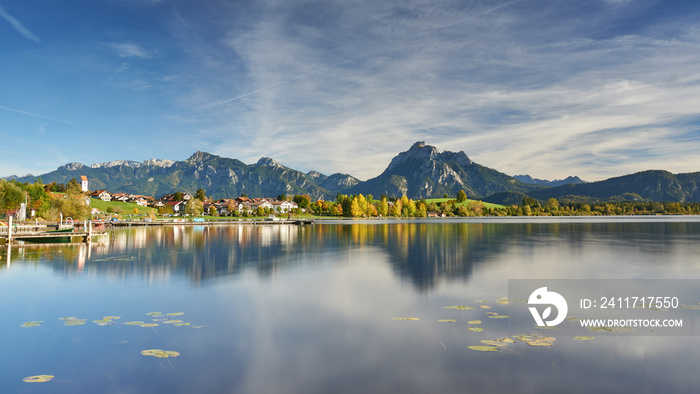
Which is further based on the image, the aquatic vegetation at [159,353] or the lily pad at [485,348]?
the lily pad at [485,348]

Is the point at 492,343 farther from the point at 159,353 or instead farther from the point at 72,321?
the point at 72,321

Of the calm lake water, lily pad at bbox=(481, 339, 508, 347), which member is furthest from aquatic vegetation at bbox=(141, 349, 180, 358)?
lily pad at bbox=(481, 339, 508, 347)

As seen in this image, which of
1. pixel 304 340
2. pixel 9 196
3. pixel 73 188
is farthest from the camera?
pixel 73 188

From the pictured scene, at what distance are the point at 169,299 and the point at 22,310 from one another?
651 cm

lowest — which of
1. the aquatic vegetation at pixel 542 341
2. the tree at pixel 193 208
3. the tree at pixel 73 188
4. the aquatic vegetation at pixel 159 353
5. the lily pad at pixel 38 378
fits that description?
the lily pad at pixel 38 378

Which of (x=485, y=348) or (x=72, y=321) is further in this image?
(x=72, y=321)

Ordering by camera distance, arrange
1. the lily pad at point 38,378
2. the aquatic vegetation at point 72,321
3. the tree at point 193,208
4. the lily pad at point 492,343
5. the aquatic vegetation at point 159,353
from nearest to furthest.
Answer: the lily pad at point 38,378
the aquatic vegetation at point 159,353
the lily pad at point 492,343
the aquatic vegetation at point 72,321
the tree at point 193,208

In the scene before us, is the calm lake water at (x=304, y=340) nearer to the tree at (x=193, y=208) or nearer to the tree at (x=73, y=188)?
the tree at (x=73, y=188)

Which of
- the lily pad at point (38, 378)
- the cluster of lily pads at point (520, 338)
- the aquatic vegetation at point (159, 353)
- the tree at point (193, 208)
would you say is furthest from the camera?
the tree at point (193, 208)

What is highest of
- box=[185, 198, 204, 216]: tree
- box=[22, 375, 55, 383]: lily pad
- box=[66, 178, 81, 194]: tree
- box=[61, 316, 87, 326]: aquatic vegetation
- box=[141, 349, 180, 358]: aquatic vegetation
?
box=[66, 178, 81, 194]: tree

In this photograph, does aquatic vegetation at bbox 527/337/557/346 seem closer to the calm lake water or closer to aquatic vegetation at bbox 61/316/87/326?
the calm lake water

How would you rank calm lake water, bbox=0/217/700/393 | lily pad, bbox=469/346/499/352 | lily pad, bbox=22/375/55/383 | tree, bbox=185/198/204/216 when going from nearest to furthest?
calm lake water, bbox=0/217/700/393 → lily pad, bbox=22/375/55/383 → lily pad, bbox=469/346/499/352 → tree, bbox=185/198/204/216

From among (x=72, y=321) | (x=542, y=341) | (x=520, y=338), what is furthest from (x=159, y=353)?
(x=542, y=341)

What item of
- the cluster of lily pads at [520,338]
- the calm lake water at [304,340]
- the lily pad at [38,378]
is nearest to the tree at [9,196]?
the calm lake water at [304,340]
